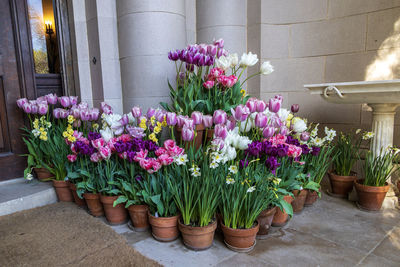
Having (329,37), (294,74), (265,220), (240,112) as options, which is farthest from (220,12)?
(265,220)

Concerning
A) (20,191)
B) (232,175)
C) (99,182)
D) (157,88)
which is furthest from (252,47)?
(20,191)

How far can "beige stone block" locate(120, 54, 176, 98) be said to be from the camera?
2299mm

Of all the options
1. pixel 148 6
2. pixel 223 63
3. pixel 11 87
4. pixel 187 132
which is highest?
pixel 148 6

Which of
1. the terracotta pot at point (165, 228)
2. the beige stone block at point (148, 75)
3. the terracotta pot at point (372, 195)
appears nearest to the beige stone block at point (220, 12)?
the beige stone block at point (148, 75)

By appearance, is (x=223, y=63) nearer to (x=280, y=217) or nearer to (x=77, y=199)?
(x=280, y=217)

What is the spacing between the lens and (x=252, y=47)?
2.78 m

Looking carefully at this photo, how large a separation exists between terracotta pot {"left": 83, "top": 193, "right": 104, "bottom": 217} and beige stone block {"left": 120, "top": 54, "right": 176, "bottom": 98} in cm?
99

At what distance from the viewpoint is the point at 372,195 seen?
75.4 inches

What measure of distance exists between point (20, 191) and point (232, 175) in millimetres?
1642

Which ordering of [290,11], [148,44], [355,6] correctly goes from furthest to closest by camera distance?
1. [290,11]
2. [355,6]
3. [148,44]

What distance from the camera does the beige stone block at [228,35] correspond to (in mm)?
2701

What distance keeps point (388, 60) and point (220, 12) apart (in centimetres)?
158

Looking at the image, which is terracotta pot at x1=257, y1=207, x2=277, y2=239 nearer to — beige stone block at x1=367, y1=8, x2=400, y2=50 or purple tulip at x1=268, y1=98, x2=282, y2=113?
purple tulip at x1=268, y1=98, x2=282, y2=113

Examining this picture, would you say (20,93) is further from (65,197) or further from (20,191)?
(65,197)
